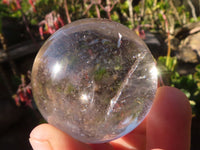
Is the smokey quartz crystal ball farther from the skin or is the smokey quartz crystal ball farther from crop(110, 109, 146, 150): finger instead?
crop(110, 109, 146, 150): finger

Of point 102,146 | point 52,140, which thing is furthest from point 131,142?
point 52,140

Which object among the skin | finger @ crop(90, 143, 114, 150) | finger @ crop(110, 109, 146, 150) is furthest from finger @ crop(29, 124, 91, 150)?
finger @ crop(110, 109, 146, 150)

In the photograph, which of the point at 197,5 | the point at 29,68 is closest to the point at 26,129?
the point at 29,68

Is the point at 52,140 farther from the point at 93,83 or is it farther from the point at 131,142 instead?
the point at 131,142

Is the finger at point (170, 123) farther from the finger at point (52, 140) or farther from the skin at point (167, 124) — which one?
the finger at point (52, 140)

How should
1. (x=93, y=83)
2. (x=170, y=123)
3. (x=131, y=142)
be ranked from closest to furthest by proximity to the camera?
(x=93, y=83) → (x=170, y=123) → (x=131, y=142)

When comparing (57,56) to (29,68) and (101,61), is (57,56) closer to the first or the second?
(101,61)
